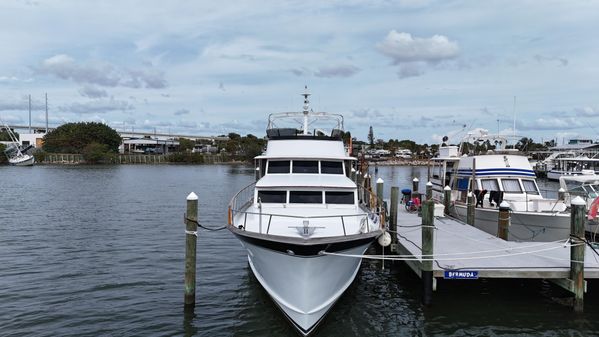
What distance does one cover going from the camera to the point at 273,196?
14.5m

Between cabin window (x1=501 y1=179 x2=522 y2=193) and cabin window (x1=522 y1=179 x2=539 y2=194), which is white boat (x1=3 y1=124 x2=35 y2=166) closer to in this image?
cabin window (x1=501 y1=179 x2=522 y2=193)

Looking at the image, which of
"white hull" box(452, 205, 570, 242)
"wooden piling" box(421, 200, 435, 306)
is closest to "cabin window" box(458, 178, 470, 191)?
"white hull" box(452, 205, 570, 242)

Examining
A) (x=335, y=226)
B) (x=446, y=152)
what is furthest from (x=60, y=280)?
(x=446, y=152)

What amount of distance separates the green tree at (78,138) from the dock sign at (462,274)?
125 m

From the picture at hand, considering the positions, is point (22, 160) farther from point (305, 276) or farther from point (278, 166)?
point (305, 276)

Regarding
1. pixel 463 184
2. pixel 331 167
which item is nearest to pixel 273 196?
pixel 331 167

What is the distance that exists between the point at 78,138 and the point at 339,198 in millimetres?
125500

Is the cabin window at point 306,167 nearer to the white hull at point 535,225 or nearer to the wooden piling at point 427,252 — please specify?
Result: the wooden piling at point 427,252

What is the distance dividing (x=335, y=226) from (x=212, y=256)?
843 centimetres

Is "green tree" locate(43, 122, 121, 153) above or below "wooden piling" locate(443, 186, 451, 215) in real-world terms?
above

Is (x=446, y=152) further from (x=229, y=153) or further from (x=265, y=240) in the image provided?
(x=229, y=153)

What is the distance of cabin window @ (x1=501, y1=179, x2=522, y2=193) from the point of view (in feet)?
72.6

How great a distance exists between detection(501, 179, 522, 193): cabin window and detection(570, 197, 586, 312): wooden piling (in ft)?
32.2

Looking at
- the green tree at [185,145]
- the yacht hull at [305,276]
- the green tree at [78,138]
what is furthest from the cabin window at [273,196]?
the green tree at [185,145]
